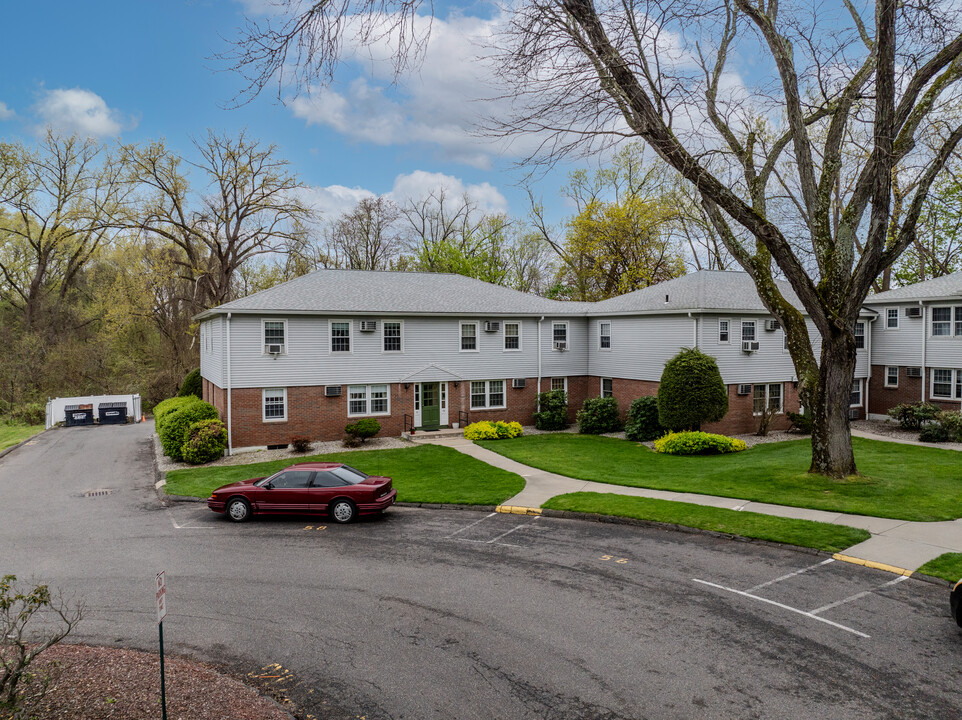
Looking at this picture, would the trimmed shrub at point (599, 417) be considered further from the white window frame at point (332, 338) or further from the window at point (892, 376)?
the window at point (892, 376)

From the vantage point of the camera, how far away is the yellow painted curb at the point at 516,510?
14516mm

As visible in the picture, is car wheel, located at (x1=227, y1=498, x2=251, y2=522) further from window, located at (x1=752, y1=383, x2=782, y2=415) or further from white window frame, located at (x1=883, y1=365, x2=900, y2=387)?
white window frame, located at (x1=883, y1=365, x2=900, y2=387)

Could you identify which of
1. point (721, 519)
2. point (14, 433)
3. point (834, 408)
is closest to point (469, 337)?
point (834, 408)

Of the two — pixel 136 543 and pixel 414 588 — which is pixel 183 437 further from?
pixel 414 588

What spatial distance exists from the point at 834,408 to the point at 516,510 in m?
8.68

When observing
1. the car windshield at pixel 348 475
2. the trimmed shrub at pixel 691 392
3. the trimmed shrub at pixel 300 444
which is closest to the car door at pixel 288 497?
the car windshield at pixel 348 475

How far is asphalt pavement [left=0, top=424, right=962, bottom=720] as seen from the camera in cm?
653

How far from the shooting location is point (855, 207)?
49.3ft

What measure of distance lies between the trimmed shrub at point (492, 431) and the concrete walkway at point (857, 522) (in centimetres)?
597

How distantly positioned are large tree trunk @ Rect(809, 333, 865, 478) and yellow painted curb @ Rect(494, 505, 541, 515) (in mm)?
7823

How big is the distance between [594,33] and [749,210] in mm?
5840

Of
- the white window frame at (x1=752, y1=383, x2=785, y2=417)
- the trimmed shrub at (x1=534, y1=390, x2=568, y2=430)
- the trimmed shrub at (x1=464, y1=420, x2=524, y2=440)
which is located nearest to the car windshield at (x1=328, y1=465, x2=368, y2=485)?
the trimmed shrub at (x1=464, y1=420, x2=524, y2=440)

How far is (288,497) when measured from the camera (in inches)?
564

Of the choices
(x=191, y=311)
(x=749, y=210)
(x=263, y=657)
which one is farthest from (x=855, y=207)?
(x=191, y=311)
